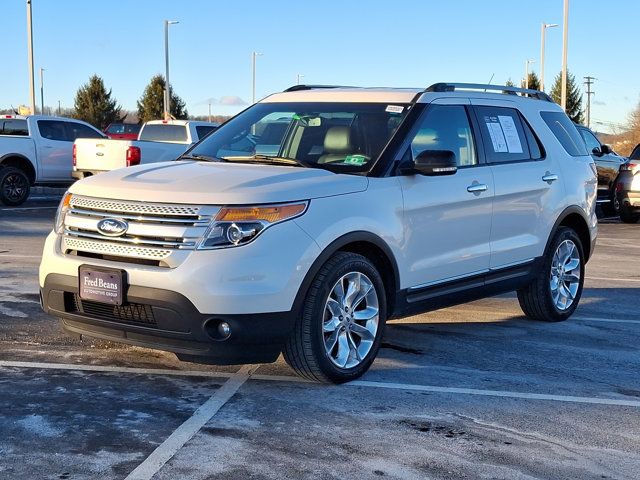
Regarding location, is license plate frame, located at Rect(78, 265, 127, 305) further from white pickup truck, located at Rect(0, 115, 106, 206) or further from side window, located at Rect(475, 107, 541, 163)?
white pickup truck, located at Rect(0, 115, 106, 206)

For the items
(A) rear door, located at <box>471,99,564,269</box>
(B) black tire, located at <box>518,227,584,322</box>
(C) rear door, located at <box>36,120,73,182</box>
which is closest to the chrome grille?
(A) rear door, located at <box>471,99,564,269</box>

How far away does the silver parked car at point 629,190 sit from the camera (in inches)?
696

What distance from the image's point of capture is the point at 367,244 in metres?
5.75

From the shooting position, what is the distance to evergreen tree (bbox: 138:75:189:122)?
70875 mm

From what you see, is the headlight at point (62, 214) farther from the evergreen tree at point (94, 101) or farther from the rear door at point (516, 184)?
the evergreen tree at point (94, 101)

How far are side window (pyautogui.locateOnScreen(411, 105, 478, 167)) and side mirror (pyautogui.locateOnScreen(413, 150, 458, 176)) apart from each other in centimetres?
19

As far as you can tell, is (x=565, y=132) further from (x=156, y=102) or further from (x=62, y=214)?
(x=156, y=102)

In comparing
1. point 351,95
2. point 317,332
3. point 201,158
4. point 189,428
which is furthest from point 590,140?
point 189,428

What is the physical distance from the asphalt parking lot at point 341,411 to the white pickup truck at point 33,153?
12.4m

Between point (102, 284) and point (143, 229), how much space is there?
0.39 m

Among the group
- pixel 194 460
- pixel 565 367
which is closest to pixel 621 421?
pixel 565 367

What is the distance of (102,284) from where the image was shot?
17.0 ft

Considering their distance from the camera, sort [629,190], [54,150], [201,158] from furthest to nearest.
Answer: [54,150]
[629,190]
[201,158]

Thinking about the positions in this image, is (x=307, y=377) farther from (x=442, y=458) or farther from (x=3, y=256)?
(x=3, y=256)
